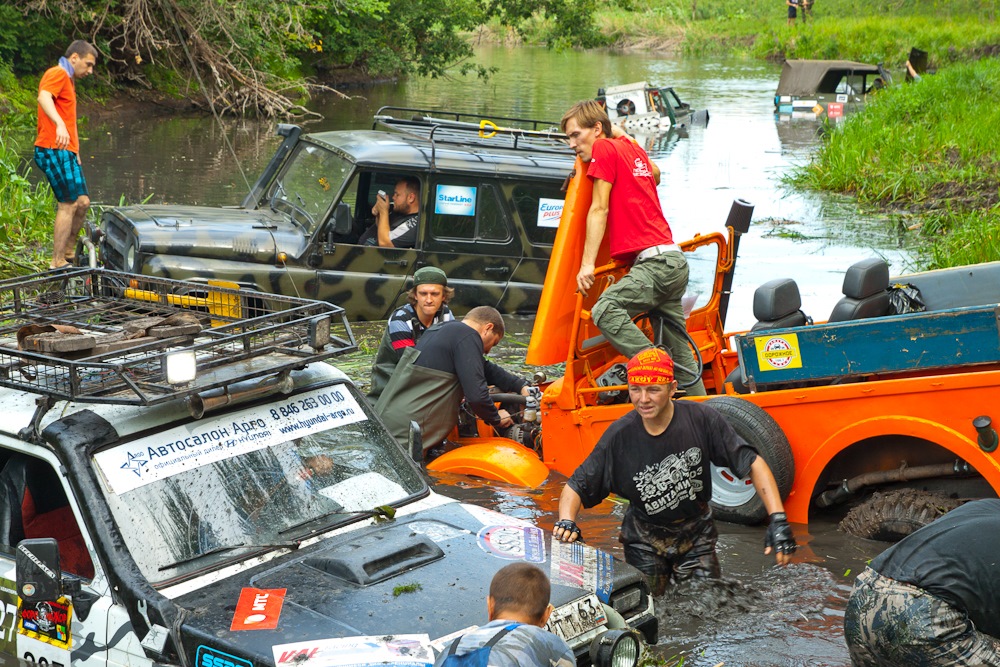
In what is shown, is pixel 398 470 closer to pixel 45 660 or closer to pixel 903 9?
pixel 45 660

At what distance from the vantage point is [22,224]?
13.2m

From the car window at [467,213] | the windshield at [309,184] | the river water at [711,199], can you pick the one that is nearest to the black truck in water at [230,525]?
the river water at [711,199]

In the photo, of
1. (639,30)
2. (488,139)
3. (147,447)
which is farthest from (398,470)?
(639,30)

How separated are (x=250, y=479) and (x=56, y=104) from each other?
778 centimetres

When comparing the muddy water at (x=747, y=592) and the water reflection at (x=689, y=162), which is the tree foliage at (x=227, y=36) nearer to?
the water reflection at (x=689, y=162)

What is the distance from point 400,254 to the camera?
433 inches

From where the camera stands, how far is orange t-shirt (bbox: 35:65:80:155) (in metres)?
11.1

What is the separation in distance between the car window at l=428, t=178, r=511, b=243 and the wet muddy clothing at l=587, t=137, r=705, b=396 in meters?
3.63

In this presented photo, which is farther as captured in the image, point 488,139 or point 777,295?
point 488,139

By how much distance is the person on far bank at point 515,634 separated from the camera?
331 cm

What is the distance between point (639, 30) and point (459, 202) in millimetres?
60518

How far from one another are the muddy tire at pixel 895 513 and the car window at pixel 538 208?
5206 millimetres

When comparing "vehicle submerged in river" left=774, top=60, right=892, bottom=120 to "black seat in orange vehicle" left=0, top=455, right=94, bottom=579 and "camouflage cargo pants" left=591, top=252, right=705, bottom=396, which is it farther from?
"black seat in orange vehicle" left=0, top=455, right=94, bottom=579

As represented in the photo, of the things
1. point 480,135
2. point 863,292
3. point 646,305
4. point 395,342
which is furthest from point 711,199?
point 646,305
